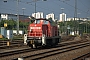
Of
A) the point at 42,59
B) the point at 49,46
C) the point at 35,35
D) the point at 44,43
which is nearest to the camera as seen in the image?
the point at 42,59

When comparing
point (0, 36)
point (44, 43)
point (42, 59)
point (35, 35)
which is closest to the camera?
point (42, 59)

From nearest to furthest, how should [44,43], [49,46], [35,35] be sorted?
[44,43], [35,35], [49,46]

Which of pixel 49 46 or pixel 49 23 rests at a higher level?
pixel 49 23

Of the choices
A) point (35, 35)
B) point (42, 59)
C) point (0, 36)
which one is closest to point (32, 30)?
point (35, 35)

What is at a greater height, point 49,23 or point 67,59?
point 49,23

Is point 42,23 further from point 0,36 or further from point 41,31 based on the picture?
point 0,36

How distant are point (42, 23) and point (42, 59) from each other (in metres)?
9.74

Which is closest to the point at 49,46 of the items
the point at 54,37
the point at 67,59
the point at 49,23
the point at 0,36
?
the point at 54,37

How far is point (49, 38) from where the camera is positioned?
917 inches

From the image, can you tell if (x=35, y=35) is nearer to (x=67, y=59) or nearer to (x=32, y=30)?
(x=32, y=30)

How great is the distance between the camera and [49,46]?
25594 mm

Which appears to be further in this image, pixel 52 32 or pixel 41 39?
pixel 52 32

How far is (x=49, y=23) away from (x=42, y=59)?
32.8 ft

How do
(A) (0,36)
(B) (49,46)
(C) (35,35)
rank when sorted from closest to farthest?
(C) (35,35) → (B) (49,46) → (A) (0,36)
